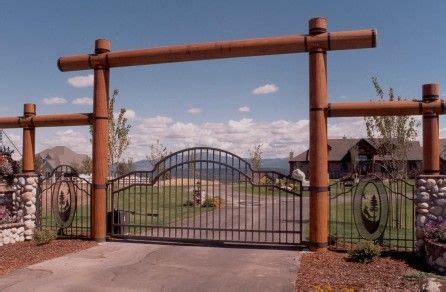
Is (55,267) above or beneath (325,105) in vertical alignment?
beneath

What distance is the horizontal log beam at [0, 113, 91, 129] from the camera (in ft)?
38.8

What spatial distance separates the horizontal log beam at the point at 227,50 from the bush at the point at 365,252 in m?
4.39

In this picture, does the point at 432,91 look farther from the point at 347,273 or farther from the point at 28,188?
the point at 28,188

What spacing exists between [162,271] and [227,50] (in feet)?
17.5

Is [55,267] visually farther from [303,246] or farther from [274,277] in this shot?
[303,246]

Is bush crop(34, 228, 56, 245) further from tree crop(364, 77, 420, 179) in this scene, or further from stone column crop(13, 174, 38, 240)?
tree crop(364, 77, 420, 179)

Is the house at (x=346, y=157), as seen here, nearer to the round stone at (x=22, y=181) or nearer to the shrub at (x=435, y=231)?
the shrub at (x=435, y=231)

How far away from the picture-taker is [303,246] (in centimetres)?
1027

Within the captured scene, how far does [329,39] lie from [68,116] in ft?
23.7

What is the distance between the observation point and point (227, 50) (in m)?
10.4

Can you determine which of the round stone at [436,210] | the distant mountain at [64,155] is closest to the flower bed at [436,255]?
the round stone at [436,210]

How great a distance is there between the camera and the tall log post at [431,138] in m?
9.20

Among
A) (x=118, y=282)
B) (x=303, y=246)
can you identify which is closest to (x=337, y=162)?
(x=303, y=246)

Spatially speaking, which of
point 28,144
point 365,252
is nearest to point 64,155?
point 28,144
